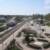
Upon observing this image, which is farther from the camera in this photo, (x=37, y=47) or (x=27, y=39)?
(x=27, y=39)

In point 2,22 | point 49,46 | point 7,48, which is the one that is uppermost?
point 2,22

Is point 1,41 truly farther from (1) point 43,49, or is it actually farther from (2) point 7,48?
(1) point 43,49

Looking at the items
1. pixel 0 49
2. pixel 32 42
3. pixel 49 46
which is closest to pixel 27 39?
pixel 32 42

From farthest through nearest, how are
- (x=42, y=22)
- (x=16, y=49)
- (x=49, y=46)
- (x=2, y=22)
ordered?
(x=42, y=22)
(x=2, y=22)
(x=49, y=46)
(x=16, y=49)

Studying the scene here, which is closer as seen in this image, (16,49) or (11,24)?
(16,49)

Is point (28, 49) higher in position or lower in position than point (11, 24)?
lower

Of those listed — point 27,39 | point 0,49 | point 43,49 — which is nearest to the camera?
point 0,49

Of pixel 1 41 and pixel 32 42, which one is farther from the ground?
pixel 1 41

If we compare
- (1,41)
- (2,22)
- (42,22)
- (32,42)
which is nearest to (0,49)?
(1,41)

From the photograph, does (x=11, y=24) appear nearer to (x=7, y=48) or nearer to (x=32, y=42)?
(x=32, y=42)
